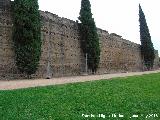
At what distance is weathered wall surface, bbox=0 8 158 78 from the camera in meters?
20.2

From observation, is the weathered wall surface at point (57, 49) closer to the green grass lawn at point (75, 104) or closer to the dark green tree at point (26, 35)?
the dark green tree at point (26, 35)

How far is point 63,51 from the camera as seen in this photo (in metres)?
25.5

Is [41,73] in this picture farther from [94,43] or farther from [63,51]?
[94,43]

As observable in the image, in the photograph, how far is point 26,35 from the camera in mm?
20625

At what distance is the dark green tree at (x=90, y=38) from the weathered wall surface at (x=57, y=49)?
1.81 ft

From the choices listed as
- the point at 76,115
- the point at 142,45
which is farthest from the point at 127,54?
the point at 76,115

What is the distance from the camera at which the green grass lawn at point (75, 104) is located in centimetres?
884

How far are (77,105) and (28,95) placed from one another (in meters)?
2.14

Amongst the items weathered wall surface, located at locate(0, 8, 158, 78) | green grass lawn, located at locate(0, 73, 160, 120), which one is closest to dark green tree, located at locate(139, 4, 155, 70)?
weathered wall surface, located at locate(0, 8, 158, 78)

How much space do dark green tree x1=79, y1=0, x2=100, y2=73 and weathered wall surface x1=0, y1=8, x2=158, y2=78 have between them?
551 mm

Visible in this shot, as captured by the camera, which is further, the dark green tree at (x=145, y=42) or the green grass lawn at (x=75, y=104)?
the dark green tree at (x=145, y=42)

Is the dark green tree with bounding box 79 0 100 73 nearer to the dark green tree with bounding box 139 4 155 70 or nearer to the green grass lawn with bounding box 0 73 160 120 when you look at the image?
the dark green tree with bounding box 139 4 155 70

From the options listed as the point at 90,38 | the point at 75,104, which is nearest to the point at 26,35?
the point at 90,38

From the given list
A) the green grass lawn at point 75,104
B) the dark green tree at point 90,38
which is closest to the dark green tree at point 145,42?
the dark green tree at point 90,38
